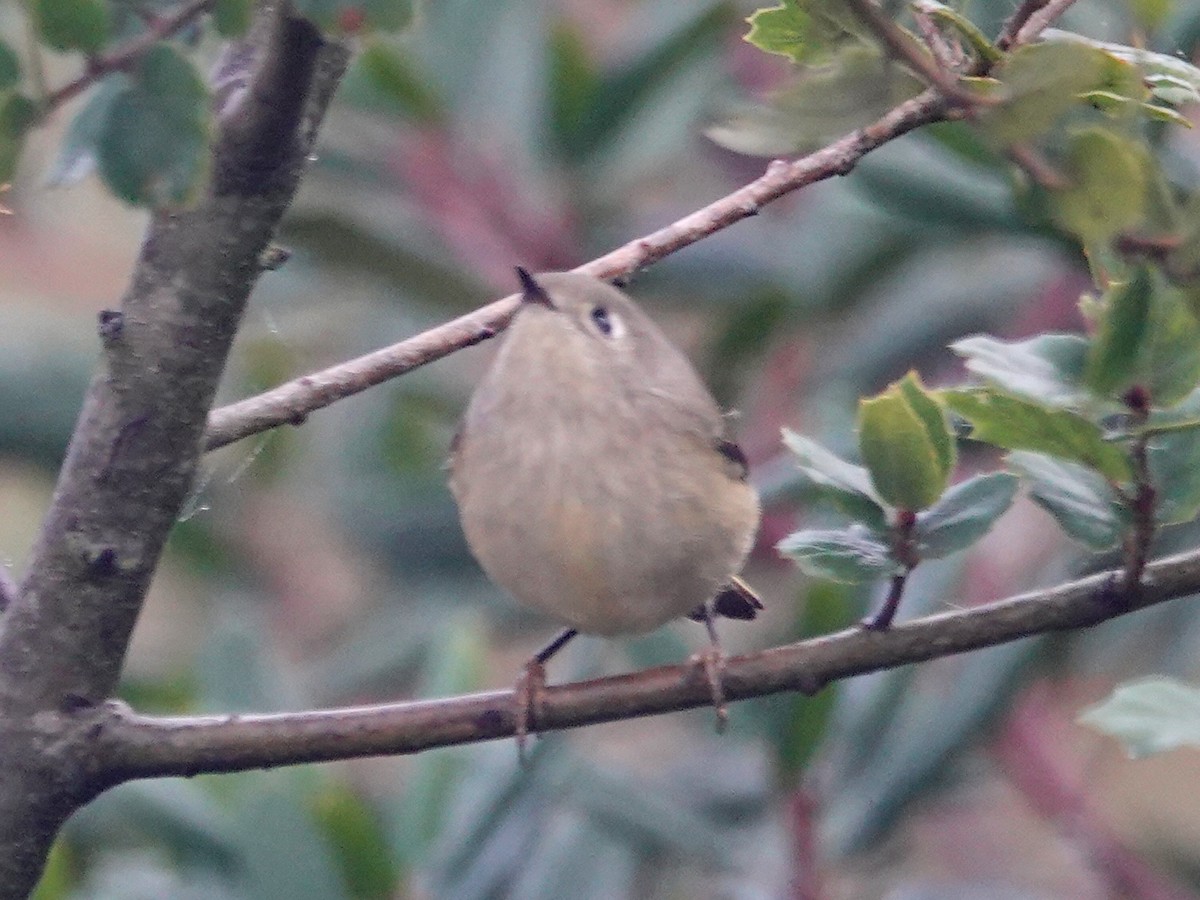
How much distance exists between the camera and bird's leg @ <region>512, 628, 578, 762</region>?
109 cm

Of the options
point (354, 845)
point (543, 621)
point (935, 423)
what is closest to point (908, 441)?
point (935, 423)

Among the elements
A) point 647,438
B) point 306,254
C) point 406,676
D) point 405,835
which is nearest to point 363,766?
point 406,676

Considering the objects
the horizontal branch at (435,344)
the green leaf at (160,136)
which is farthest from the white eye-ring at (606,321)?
the green leaf at (160,136)

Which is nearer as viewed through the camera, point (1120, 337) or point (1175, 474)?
point (1120, 337)

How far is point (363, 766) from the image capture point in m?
3.33

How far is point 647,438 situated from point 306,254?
3.85 ft

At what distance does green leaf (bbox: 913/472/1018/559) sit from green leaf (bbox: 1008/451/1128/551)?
1.8 inches

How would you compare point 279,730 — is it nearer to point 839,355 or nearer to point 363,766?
point 839,355

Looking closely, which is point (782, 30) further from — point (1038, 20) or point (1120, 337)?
point (1120, 337)

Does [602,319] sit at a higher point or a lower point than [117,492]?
lower

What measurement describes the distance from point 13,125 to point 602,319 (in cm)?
90

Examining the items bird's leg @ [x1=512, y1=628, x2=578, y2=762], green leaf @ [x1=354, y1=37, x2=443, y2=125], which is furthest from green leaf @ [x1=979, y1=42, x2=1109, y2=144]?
green leaf @ [x1=354, y1=37, x2=443, y2=125]

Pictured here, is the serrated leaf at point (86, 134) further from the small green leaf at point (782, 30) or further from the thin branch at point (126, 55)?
the small green leaf at point (782, 30)

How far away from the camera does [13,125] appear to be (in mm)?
690
